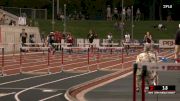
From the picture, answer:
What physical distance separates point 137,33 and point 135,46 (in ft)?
93.8

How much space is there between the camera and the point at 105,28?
81938 mm

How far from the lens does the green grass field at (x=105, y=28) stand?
7906 centimetres

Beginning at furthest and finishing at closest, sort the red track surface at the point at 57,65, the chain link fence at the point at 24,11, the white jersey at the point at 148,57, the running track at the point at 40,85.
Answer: the chain link fence at the point at 24,11 < the red track surface at the point at 57,65 < the running track at the point at 40,85 < the white jersey at the point at 148,57

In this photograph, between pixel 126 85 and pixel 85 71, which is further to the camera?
pixel 85 71

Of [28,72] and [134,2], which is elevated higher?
[134,2]

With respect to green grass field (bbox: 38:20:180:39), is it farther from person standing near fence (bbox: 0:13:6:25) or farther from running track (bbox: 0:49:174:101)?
running track (bbox: 0:49:174:101)

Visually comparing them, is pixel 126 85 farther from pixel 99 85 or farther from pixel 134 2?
pixel 134 2

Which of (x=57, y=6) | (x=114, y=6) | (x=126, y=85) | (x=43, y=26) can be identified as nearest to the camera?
(x=126, y=85)

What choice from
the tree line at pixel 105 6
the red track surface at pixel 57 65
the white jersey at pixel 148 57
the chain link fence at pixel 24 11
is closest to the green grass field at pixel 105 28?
the tree line at pixel 105 6

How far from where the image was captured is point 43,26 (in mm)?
78812

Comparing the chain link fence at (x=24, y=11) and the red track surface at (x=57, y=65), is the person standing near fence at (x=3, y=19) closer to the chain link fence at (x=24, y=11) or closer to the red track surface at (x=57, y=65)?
the chain link fence at (x=24, y=11)

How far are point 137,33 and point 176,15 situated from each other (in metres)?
13.5

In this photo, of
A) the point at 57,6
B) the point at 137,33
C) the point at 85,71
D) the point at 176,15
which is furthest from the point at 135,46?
the point at 176,15

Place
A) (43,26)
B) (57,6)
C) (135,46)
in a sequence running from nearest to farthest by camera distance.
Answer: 1. (135,46)
2. (43,26)
3. (57,6)
